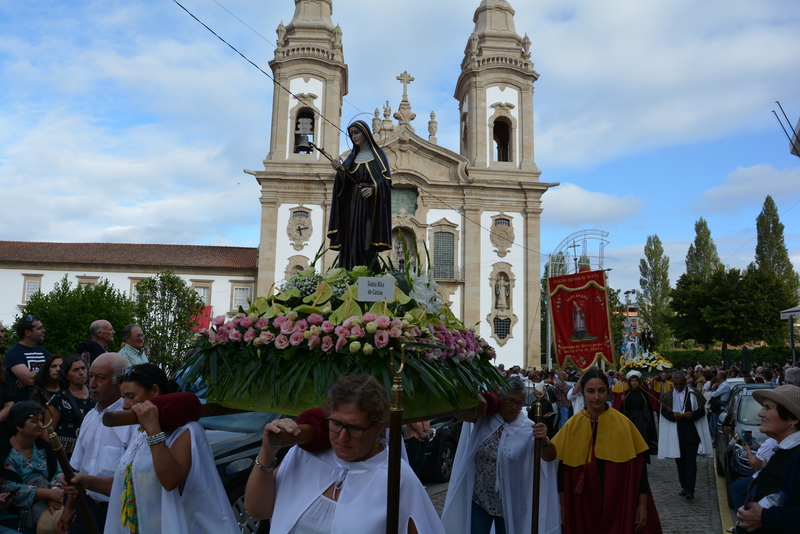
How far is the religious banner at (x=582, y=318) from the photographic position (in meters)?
10.3

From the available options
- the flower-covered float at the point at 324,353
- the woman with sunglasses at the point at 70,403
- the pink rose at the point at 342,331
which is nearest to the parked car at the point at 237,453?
the woman with sunglasses at the point at 70,403

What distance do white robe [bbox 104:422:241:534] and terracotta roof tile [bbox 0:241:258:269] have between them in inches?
1344

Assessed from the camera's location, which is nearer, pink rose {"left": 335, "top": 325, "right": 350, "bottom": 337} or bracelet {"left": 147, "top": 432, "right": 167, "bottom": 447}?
bracelet {"left": 147, "top": 432, "right": 167, "bottom": 447}

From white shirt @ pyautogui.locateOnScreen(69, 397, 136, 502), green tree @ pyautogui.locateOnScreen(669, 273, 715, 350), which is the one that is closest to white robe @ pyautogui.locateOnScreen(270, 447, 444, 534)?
white shirt @ pyautogui.locateOnScreen(69, 397, 136, 502)

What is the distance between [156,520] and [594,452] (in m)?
2.90

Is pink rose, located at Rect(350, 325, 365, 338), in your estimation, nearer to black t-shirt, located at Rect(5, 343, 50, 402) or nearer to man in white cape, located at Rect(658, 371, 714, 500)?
black t-shirt, located at Rect(5, 343, 50, 402)

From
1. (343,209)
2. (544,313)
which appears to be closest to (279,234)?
(544,313)

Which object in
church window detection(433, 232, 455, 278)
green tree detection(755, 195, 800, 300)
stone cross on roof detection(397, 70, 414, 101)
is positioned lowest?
church window detection(433, 232, 455, 278)

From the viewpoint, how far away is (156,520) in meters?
3.03

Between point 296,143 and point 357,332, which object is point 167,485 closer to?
point 357,332

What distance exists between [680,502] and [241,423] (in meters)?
6.30

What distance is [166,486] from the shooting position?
2.93 metres

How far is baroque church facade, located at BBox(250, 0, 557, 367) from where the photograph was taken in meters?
32.6

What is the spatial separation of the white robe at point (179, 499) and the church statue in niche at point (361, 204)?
2.62 metres
